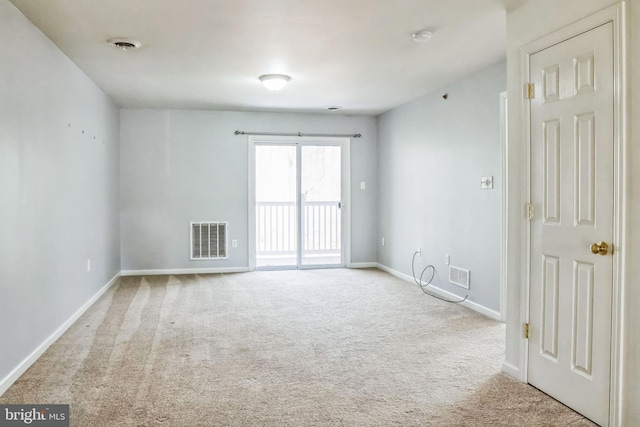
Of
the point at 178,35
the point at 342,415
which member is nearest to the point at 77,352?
the point at 342,415

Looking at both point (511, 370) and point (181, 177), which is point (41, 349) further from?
point (181, 177)

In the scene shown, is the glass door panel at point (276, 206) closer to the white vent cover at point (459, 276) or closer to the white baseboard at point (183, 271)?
the white baseboard at point (183, 271)

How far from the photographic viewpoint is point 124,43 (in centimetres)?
362

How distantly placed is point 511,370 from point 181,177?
199 inches

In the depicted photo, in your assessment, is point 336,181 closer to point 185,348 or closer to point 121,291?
point 121,291

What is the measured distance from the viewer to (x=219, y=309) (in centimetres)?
461

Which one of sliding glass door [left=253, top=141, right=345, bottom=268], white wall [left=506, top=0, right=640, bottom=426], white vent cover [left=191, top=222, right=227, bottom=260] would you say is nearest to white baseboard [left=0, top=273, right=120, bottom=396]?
white vent cover [left=191, top=222, right=227, bottom=260]

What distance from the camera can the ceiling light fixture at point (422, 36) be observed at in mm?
3396

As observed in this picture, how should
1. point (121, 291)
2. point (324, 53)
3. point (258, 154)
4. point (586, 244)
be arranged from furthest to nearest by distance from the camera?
1. point (258, 154)
2. point (121, 291)
3. point (324, 53)
4. point (586, 244)

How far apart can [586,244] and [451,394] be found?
3.63 feet

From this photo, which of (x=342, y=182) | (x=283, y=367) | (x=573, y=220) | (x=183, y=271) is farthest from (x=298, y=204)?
(x=573, y=220)

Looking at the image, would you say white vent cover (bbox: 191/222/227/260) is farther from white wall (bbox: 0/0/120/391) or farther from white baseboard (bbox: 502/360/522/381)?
white baseboard (bbox: 502/360/522/381)

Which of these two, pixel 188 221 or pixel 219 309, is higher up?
pixel 188 221

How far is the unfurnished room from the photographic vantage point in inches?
92.8
